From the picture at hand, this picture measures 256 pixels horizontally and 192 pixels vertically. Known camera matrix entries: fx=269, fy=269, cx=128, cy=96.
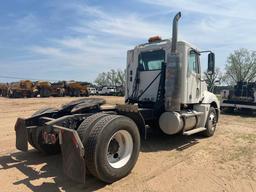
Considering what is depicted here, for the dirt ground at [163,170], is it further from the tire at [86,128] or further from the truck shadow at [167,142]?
the tire at [86,128]

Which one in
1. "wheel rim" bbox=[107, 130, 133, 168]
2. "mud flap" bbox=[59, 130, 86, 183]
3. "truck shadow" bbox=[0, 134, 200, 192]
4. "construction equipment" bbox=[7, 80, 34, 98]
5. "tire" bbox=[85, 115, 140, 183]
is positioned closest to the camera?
"mud flap" bbox=[59, 130, 86, 183]

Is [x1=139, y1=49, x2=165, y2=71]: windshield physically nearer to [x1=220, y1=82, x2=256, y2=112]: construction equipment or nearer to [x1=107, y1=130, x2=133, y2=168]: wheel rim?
[x1=107, y1=130, x2=133, y2=168]: wheel rim

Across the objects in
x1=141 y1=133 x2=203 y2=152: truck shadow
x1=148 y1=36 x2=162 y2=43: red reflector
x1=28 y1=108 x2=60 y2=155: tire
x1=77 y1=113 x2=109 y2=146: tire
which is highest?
x1=148 y1=36 x2=162 y2=43: red reflector

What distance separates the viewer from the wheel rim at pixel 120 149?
185 inches

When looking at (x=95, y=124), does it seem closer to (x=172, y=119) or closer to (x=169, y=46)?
(x=172, y=119)

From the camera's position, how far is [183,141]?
7.80 meters

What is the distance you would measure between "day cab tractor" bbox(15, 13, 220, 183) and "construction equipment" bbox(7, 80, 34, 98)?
87.7 ft

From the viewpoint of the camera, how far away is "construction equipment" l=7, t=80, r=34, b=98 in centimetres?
3172

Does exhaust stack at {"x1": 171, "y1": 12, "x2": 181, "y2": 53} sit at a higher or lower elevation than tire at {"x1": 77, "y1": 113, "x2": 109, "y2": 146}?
higher

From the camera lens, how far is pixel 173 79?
6793 mm

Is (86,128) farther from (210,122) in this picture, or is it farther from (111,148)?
(210,122)

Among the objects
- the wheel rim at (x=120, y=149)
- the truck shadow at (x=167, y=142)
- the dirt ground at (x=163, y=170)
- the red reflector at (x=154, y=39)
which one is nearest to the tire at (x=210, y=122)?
the truck shadow at (x=167, y=142)

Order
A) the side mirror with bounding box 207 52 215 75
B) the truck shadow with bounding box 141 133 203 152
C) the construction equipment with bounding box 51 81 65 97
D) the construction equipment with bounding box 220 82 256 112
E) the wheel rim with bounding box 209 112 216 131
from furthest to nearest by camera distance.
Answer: the construction equipment with bounding box 51 81 65 97 → the construction equipment with bounding box 220 82 256 112 → the wheel rim with bounding box 209 112 216 131 → the side mirror with bounding box 207 52 215 75 → the truck shadow with bounding box 141 133 203 152

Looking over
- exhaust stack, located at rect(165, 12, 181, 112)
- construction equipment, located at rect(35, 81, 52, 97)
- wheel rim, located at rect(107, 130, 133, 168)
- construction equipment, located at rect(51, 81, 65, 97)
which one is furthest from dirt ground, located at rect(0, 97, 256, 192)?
construction equipment, located at rect(51, 81, 65, 97)
